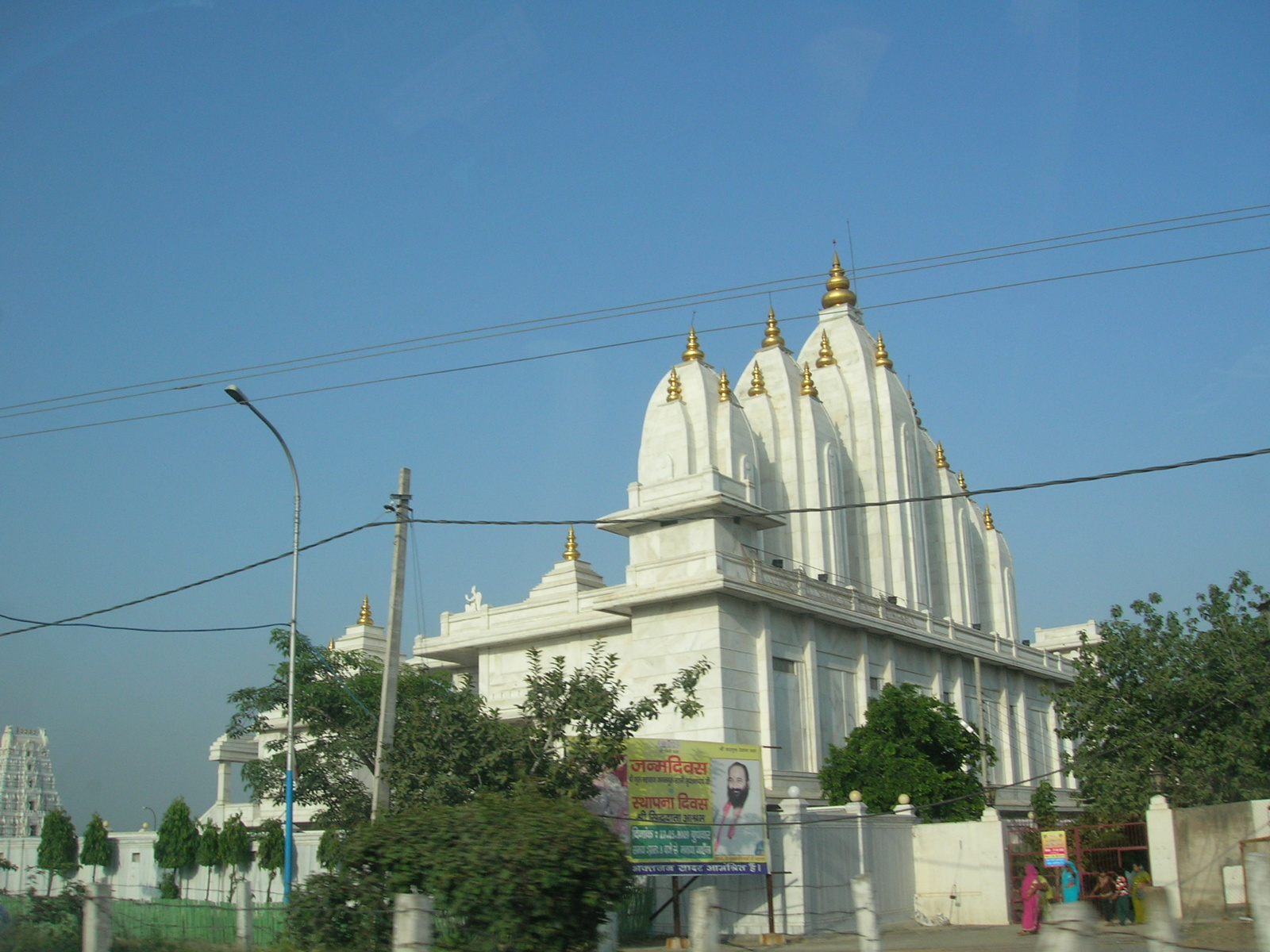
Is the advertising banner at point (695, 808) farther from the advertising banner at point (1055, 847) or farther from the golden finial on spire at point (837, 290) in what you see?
the golden finial on spire at point (837, 290)

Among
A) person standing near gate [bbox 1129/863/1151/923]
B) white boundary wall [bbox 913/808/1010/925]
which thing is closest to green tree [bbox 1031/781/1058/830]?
white boundary wall [bbox 913/808/1010/925]

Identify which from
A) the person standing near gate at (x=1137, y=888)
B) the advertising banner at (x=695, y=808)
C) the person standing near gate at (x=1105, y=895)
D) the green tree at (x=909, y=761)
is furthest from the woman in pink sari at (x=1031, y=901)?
the green tree at (x=909, y=761)

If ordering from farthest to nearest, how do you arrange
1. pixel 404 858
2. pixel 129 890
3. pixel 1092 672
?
pixel 129 890 → pixel 1092 672 → pixel 404 858

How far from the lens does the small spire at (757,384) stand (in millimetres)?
43062

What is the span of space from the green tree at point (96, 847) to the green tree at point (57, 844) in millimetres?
463

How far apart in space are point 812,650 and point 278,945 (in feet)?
66.2

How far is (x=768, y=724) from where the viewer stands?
30.4 meters

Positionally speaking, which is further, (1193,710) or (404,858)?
(1193,710)

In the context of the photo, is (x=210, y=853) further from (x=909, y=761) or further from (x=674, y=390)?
(x=909, y=761)

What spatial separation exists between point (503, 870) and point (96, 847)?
35.8 metres

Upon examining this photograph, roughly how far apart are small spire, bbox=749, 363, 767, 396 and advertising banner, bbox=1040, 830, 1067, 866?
73.0ft

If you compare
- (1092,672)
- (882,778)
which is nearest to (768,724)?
(882,778)

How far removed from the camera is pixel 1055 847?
888 inches

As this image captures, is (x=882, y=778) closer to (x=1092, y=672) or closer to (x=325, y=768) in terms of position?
(x=1092, y=672)
